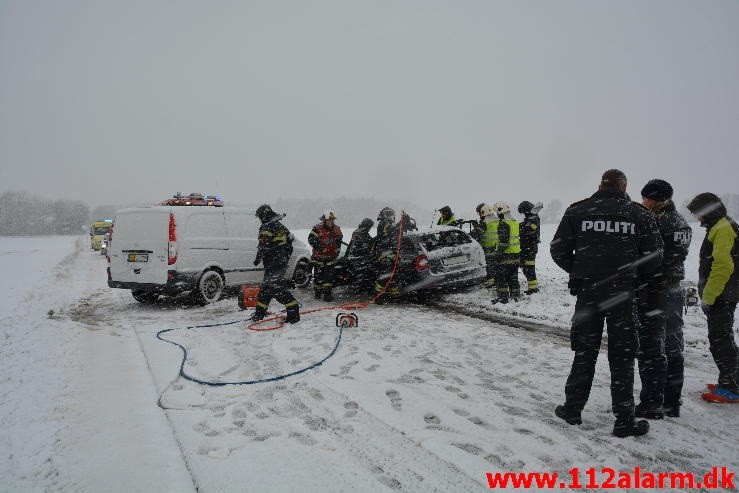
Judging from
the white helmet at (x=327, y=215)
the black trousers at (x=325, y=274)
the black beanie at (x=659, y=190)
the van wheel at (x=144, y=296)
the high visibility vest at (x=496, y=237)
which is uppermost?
the black beanie at (x=659, y=190)

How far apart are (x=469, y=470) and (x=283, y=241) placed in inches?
196

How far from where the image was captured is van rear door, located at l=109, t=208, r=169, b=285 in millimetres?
7910

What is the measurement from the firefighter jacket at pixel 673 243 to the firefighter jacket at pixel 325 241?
6331 mm

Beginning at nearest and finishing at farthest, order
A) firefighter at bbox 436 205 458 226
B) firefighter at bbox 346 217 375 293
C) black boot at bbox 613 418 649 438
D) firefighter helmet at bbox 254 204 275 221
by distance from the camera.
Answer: black boot at bbox 613 418 649 438 → firefighter helmet at bbox 254 204 275 221 → firefighter at bbox 346 217 375 293 → firefighter at bbox 436 205 458 226

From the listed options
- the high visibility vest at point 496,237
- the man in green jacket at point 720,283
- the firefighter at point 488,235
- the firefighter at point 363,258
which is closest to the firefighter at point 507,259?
the high visibility vest at point 496,237

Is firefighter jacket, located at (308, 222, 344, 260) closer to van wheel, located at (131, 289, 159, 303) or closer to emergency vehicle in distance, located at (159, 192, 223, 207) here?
emergency vehicle in distance, located at (159, 192, 223, 207)

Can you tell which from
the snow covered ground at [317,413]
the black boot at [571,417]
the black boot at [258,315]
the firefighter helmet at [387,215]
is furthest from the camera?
the firefighter helmet at [387,215]

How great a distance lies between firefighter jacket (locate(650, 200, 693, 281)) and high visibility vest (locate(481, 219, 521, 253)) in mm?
4643

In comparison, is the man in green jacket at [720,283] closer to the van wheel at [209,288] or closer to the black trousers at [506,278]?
the black trousers at [506,278]

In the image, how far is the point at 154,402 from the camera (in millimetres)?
3945

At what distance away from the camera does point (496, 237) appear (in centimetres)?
917

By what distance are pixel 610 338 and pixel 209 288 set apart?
281 inches

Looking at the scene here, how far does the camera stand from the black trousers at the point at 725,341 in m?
3.81

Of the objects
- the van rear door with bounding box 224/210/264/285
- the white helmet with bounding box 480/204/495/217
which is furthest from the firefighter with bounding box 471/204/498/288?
the van rear door with bounding box 224/210/264/285
